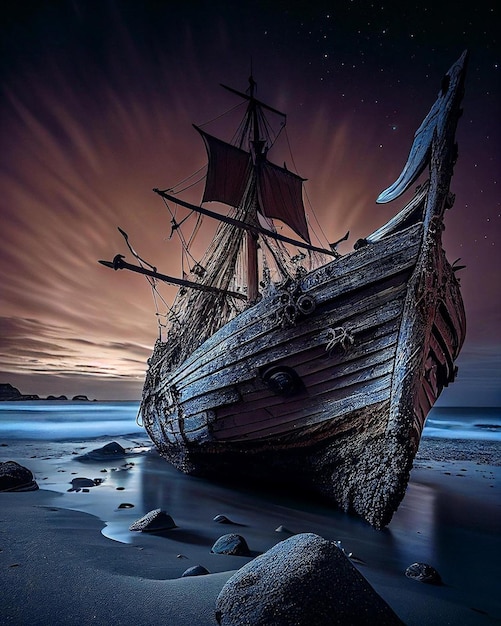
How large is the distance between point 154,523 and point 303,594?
251 cm

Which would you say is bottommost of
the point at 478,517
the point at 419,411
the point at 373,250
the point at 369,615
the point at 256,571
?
the point at 478,517

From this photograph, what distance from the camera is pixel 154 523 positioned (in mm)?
3662

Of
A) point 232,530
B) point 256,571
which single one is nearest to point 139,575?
point 256,571

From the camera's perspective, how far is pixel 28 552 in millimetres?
2512

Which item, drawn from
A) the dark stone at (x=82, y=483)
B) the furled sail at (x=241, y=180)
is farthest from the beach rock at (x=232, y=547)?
the furled sail at (x=241, y=180)

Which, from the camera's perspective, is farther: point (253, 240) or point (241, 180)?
point (241, 180)

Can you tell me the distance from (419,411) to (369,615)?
3566 mm

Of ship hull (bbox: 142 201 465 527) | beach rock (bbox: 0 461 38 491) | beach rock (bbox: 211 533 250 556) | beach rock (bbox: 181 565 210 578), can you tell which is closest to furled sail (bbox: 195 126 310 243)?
ship hull (bbox: 142 201 465 527)

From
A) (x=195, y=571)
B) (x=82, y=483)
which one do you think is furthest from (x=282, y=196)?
(x=195, y=571)

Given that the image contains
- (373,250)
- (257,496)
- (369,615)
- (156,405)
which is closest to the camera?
(369,615)

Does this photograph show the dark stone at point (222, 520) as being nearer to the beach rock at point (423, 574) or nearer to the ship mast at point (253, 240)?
the beach rock at point (423, 574)

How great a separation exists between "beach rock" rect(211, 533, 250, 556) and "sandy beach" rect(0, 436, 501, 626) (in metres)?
0.07

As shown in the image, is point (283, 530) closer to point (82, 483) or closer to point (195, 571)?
point (195, 571)

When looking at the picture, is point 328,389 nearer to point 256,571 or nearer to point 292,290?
point 292,290
